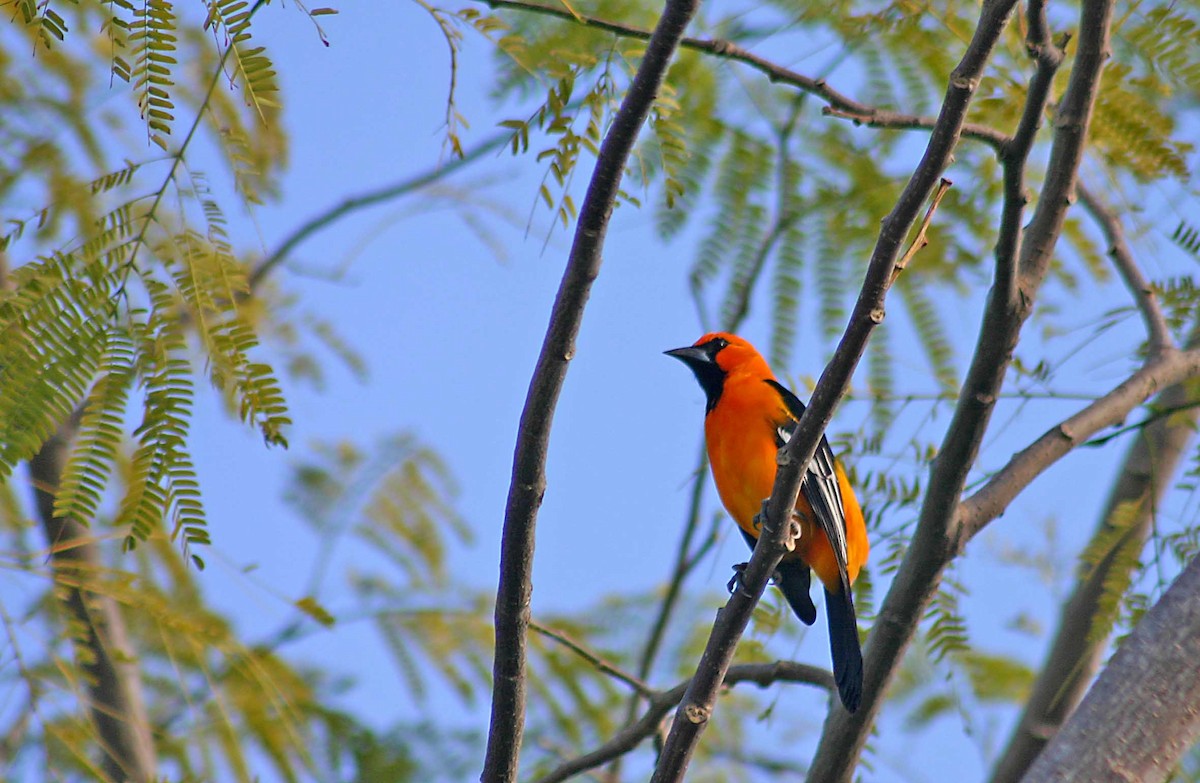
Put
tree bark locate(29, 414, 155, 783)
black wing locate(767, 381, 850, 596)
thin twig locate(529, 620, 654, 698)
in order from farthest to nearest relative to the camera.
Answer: black wing locate(767, 381, 850, 596)
tree bark locate(29, 414, 155, 783)
thin twig locate(529, 620, 654, 698)

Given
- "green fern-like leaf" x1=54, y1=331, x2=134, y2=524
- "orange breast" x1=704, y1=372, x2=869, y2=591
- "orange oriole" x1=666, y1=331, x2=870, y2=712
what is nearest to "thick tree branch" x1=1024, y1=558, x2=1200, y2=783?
"orange oriole" x1=666, y1=331, x2=870, y2=712

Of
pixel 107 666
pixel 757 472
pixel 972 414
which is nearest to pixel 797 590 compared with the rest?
pixel 757 472

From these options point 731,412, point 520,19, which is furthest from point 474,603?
point 520,19

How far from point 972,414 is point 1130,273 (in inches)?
56.9

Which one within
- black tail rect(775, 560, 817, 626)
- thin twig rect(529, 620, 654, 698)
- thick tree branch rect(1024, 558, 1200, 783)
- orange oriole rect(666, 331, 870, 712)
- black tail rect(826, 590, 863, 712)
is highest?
orange oriole rect(666, 331, 870, 712)

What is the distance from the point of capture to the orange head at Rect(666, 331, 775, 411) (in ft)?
18.9

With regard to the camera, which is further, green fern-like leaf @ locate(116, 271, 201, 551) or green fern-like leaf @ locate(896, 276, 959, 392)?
green fern-like leaf @ locate(896, 276, 959, 392)

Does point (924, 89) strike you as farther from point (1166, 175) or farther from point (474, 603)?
point (474, 603)

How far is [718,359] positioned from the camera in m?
6.02

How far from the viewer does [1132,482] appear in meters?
4.93

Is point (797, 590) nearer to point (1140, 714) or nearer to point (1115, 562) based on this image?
point (1115, 562)

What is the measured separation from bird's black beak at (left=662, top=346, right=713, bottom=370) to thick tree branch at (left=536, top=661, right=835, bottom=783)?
7.60ft

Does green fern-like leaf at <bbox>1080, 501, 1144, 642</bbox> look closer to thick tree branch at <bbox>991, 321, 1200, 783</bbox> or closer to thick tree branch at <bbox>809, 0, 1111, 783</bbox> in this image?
thick tree branch at <bbox>991, 321, 1200, 783</bbox>

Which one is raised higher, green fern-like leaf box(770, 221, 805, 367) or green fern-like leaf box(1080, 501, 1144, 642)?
green fern-like leaf box(770, 221, 805, 367)
